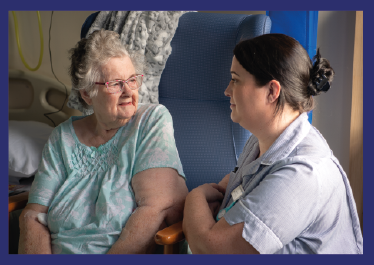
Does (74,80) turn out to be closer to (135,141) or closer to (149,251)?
(135,141)

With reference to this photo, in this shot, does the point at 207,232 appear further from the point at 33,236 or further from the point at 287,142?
the point at 33,236

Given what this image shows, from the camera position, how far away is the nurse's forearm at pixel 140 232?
3.66 feet

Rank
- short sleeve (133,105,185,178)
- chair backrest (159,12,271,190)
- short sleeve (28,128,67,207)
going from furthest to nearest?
chair backrest (159,12,271,190), short sleeve (28,128,67,207), short sleeve (133,105,185,178)

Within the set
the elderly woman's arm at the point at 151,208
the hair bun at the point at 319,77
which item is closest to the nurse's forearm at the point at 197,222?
the elderly woman's arm at the point at 151,208

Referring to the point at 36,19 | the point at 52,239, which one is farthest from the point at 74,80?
the point at 36,19

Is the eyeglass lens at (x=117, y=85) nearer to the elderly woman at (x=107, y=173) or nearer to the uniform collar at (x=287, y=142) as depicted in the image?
the elderly woman at (x=107, y=173)

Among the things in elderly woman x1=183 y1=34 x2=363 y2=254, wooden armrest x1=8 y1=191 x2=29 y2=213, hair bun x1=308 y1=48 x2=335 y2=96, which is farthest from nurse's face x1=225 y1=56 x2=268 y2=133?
wooden armrest x1=8 y1=191 x2=29 y2=213

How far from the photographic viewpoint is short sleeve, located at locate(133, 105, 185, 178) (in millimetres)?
1220

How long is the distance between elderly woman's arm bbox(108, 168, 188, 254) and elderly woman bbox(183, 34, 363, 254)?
0.12 meters

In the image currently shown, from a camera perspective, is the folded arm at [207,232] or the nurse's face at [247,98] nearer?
the folded arm at [207,232]

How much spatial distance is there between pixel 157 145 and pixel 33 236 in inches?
23.2

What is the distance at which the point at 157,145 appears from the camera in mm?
1246

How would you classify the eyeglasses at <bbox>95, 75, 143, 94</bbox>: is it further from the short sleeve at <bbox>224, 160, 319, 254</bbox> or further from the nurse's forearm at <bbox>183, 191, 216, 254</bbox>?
the short sleeve at <bbox>224, 160, 319, 254</bbox>

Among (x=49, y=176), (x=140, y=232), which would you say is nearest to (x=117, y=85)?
(x=49, y=176)
